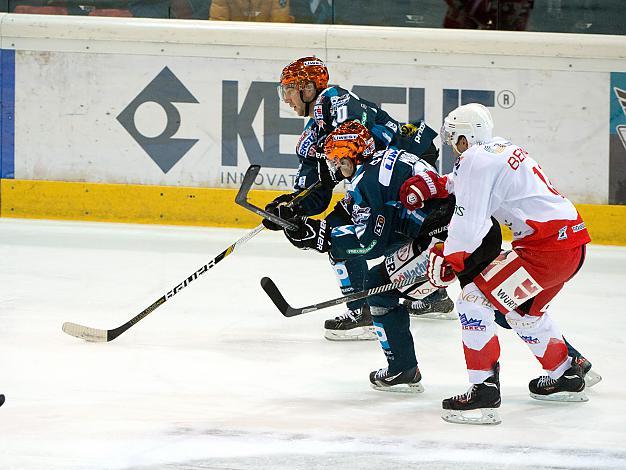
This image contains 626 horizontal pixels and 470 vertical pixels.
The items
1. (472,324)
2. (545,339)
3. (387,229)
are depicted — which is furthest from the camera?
(387,229)

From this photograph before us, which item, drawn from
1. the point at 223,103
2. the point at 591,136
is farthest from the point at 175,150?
the point at 591,136

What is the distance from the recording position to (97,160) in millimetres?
7449

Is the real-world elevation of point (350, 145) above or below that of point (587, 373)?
above

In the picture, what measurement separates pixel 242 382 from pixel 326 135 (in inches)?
48.0

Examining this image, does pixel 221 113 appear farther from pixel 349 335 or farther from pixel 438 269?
pixel 438 269

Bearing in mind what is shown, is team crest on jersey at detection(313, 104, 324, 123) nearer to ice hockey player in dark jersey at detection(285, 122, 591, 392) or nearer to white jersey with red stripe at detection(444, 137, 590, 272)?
ice hockey player in dark jersey at detection(285, 122, 591, 392)

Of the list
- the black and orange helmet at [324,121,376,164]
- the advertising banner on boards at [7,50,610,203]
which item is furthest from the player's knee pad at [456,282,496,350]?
the advertising banner on boards at [7,50,610,203]

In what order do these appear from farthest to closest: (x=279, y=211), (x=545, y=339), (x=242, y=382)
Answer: (x=279, y=211) → (x=242, y=382) → (x=545, y=339)

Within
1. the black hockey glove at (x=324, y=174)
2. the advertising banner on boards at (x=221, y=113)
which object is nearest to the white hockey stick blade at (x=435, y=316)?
the black hockey glove at (x=324, y=174)

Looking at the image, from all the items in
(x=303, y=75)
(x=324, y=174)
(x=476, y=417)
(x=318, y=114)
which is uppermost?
(x=303, y=75)

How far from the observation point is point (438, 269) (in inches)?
139

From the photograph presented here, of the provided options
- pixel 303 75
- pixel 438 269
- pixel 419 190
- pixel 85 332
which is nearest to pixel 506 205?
pixel 438 269

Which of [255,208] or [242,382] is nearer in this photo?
[242,382]

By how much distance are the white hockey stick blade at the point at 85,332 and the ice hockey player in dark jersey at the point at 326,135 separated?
2.52 ft
